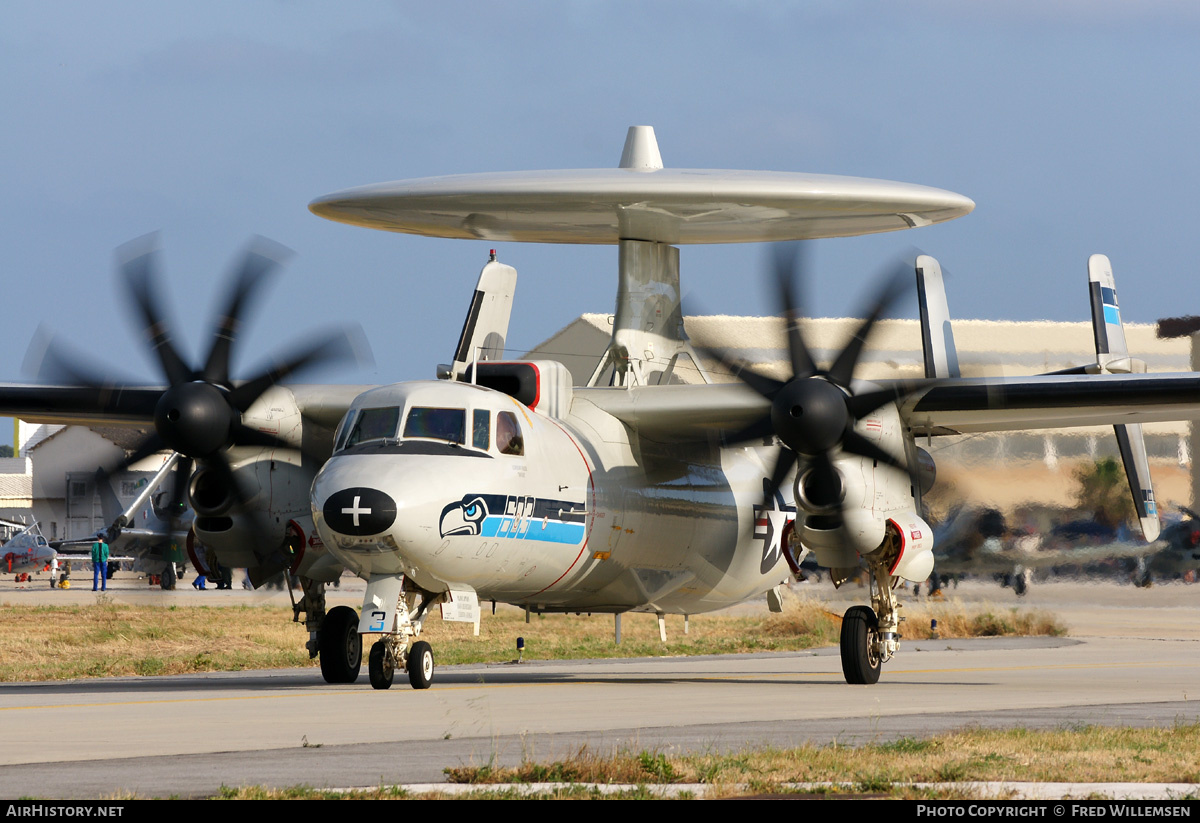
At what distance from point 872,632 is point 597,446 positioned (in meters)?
4.56

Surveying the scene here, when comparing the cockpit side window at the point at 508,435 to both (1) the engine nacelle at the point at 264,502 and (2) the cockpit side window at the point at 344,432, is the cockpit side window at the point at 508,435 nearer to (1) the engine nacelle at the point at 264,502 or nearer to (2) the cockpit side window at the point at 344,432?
(2) the cockpit side window at the point at 344,432

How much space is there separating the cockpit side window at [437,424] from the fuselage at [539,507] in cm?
2

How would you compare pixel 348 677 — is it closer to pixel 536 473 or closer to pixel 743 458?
pixel 536 473

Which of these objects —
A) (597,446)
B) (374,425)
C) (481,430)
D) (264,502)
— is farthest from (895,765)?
(264,502)

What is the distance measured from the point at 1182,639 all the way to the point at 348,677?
2144 cm

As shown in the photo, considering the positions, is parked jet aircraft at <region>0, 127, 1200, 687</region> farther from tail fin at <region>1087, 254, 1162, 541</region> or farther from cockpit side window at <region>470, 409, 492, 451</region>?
tail fin at <region>1087, 254, 1162, 541</region>

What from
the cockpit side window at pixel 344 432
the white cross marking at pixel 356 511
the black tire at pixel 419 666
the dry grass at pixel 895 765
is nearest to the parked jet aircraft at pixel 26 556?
the cockpit side window at pixel 344 432

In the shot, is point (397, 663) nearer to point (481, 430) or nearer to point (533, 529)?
point (533, 529)

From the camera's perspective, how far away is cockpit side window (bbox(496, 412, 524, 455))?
18.0 metres

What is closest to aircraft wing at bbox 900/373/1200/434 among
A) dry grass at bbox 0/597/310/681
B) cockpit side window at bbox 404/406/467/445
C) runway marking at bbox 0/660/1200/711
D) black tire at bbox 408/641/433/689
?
runway marking at bbox 0/660/1200/711

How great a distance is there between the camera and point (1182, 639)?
34094mm

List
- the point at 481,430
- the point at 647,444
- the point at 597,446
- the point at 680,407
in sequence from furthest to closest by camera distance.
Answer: the point at 647,444 → the point at 680,407 → the point at 597,446 → the point at 481,430

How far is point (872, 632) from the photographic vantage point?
20891 millimetres

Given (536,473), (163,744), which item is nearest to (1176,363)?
(536,473)
